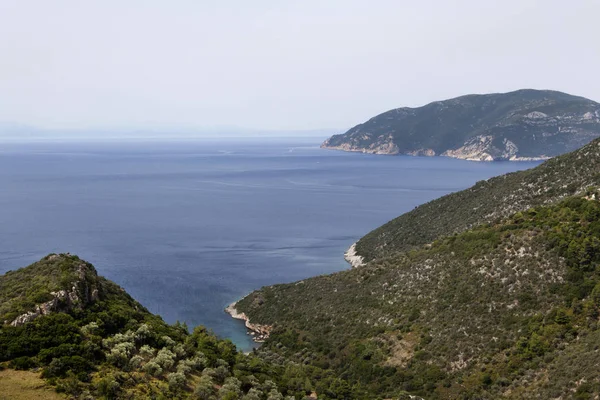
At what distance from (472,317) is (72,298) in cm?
3834

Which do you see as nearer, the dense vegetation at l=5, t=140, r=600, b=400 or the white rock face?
the dense vegetation at l=5, t=140, r=600, b=400

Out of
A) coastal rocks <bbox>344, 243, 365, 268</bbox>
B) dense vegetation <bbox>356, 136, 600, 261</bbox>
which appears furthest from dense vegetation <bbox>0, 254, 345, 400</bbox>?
coastal rocks <bbox>344, 243, 365, 268</bbox>

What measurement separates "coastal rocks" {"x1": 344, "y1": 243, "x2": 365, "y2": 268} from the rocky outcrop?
207 feet

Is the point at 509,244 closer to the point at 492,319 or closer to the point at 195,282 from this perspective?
the point at 492,319

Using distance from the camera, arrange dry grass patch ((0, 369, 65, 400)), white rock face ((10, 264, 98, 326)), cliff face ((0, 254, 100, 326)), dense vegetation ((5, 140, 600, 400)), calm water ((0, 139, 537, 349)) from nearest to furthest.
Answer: dry grass patch ((0, 369, 65, 400)) < dense vegetation ((5, 140, 600, 400)) < white rock face ((10, 264, 98, 326)) < cliff face ((0, 254, 100, 326)) < calm water ((0, 139, 537, 349))

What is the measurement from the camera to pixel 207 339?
41500mm

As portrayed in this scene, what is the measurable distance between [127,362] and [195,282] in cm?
6216

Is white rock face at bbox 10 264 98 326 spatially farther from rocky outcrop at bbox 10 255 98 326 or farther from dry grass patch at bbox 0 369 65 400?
dry grass patch at bbox 0 369 65 400

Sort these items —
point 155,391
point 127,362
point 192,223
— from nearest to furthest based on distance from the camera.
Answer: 1. point 155,391
2. point 127,362
3. point 192,223

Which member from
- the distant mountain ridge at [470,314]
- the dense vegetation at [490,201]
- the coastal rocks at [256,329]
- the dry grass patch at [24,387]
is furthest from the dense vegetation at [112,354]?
the dense vegetation at [490,201]

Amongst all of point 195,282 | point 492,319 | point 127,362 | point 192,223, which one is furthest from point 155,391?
point 192,223

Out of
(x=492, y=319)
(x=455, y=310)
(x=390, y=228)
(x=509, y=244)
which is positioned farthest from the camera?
(x=390, y=228)

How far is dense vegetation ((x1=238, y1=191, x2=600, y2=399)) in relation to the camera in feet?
132

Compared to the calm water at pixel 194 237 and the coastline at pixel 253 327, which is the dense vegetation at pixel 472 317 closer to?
the coastline at pixel 253 327
